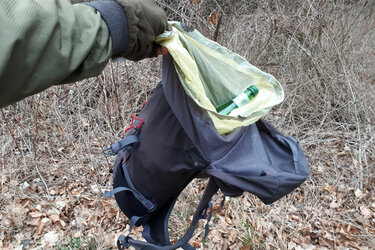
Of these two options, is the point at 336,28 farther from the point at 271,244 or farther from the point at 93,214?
the point at 93,214

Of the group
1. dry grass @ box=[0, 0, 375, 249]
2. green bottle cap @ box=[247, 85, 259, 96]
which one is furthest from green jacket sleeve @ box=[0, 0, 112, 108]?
dry grass @ box=[0, 0, 375, 249]

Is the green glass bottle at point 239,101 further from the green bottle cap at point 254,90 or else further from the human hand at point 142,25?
the human hand at point 142,25

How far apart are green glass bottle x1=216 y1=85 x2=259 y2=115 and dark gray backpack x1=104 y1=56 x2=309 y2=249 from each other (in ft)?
0.34

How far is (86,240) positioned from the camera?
238 centimetres

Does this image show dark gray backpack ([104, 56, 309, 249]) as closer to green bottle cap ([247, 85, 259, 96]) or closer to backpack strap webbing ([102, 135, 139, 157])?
backpack strap webbing ([102, 135, 139, 157])

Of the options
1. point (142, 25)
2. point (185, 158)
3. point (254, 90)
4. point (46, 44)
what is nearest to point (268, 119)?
point (254, 90)

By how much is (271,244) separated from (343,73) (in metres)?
2.12

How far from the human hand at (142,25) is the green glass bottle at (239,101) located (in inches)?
16.6

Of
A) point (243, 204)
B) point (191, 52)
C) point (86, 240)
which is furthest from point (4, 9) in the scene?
point (243, 204)

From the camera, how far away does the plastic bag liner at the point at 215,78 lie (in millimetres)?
1041

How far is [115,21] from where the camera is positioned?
822mm

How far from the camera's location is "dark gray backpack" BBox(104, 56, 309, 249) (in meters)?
1.11

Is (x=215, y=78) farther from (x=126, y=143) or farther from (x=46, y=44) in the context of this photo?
(x=46, y=44)

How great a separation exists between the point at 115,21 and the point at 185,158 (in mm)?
556
